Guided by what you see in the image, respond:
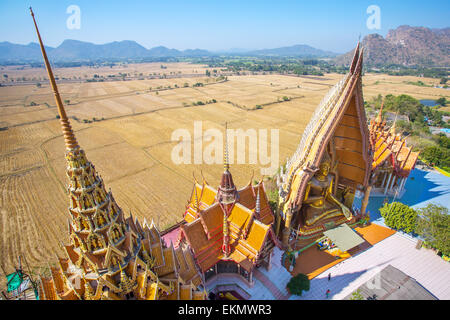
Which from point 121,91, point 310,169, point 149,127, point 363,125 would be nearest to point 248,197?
point 310,169

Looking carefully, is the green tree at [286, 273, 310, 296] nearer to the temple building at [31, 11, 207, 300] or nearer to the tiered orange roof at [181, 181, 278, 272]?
the tiered orange roof at [181, 181, 278, 272]

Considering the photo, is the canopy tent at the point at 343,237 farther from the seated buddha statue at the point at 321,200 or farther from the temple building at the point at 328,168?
the seated buddha statue at the point at 321,200

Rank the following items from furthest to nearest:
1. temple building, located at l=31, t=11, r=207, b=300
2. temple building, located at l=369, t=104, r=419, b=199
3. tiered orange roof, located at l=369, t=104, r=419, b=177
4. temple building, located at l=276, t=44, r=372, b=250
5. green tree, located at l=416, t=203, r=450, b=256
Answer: temple building, located at l=369, t=104, r=419, b=199 → tiered orange roof, located at l=369, t=104, r=419, b=177 → green tree, located at l=416, t=203, r=450, b=256 → temple building, located at l=276, t=44, r=372, b=250 → temple building, located at l=31, t=11, r=207, b=300

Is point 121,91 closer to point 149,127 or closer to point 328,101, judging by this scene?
point 149,127

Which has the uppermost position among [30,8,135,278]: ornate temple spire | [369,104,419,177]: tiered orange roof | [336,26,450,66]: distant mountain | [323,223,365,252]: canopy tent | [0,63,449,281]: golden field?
[336,26,450,66]: distant mountain

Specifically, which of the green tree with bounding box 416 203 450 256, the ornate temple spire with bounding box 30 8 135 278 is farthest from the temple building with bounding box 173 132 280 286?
the green tree with bounding box 416 203 450 256

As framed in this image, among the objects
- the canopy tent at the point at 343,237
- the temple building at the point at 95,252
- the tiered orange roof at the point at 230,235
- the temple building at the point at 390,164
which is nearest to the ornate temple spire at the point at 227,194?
the tiered orange roof at the point at 230,235
